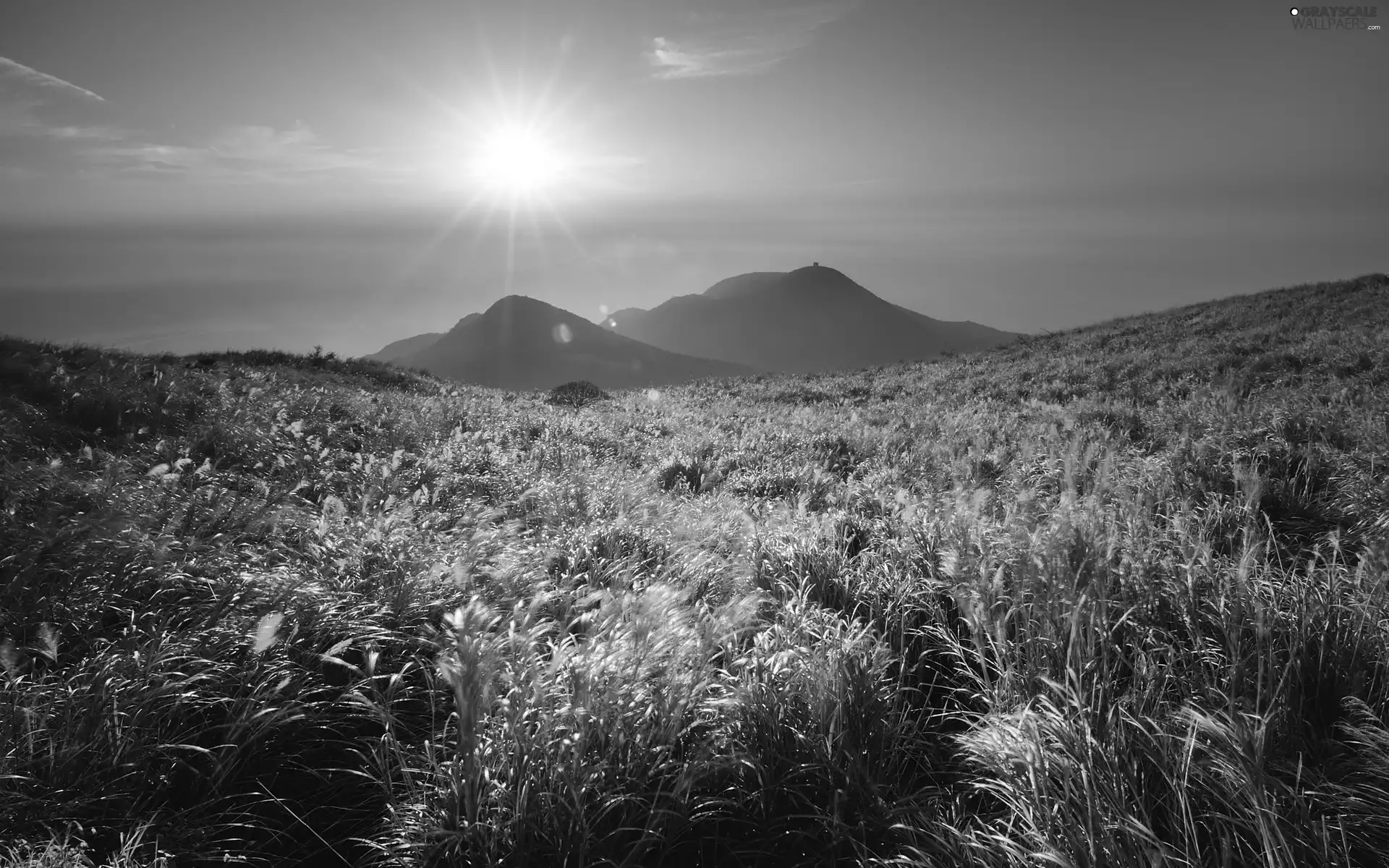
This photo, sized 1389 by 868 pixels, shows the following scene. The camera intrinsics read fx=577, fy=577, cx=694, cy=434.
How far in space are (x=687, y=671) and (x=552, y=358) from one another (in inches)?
6906

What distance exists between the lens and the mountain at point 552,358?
156 m

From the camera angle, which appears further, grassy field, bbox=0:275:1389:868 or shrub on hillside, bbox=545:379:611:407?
shrub on hillside, bbox=545:379:611:407

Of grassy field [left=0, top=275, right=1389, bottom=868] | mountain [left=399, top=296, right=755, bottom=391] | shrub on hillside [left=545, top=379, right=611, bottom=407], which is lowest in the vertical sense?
grassy field [left=0, top=275, right=1389, bottom=868]

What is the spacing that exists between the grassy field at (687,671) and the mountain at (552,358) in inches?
5488

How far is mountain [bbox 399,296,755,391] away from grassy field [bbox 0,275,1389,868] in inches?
5488

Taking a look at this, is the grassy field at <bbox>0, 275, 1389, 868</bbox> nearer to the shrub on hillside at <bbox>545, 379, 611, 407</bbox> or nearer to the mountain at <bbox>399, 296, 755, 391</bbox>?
the shrub on hillside at <bbox>545, 379, 611, 407</bbox>

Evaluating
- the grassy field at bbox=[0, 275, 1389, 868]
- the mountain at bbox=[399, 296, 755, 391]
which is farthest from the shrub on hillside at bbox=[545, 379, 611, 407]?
the mountain at bbox=[399, 296, 755, 391]

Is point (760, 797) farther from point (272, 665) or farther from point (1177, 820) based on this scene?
point (272, 665)

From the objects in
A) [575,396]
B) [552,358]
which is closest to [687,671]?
[575,396]

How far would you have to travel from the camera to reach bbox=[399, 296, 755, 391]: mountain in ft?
512

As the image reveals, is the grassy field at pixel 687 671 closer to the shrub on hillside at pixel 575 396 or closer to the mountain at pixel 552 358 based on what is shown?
the shrub on hillside at pixel 575 396

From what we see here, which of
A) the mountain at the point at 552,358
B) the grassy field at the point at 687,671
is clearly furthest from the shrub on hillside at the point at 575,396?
the mountain at the point at 552,358

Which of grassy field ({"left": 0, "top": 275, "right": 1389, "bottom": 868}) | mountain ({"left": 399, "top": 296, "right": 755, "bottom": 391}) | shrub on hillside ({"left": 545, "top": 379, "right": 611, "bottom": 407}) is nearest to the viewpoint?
grassy field ({"left": 0, "top": 275, "right": 1389, "bottom": 868})

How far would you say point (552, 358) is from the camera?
17112cm
